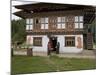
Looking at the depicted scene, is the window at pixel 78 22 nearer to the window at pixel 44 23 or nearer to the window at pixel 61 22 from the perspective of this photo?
the window at pixel 61 22

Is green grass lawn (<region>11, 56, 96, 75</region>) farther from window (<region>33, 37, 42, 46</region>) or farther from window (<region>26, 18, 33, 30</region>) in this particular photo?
window (<region>26, 18, 33, 30</region>)

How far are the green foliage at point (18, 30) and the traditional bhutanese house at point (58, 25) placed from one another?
40 mm

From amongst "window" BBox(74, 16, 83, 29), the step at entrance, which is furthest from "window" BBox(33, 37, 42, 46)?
the step at entrance

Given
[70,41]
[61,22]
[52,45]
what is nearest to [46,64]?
[52,45]

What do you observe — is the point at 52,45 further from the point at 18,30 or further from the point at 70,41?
the point at 18,30

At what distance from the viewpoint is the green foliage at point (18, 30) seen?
2273 millimetres

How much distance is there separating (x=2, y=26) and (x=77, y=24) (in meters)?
0.74

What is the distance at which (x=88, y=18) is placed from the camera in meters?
2.50

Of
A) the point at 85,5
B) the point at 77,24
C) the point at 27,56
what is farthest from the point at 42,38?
the point at 85,5

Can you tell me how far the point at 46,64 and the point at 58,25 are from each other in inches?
15.6

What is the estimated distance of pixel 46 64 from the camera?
7.84 feet

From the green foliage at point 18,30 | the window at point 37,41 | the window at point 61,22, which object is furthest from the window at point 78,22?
the green foliage at point 18,30

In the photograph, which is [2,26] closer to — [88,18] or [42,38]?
[42,38]

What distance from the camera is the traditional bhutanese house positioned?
7.78 feet
